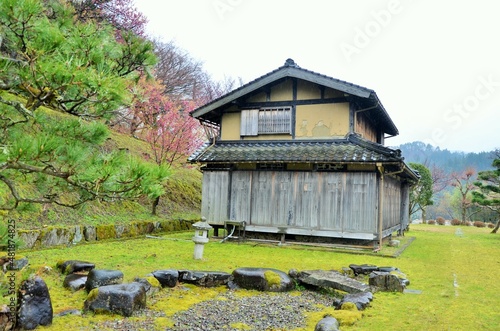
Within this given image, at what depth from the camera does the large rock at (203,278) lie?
630 cm

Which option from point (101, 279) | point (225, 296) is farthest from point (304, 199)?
point (101, 279)

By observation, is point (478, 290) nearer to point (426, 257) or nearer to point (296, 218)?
point (426, 257)

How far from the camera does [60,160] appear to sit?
3.47 metres

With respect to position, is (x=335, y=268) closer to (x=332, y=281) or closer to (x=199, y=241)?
(x=332, y=281)

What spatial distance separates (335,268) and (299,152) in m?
4.57

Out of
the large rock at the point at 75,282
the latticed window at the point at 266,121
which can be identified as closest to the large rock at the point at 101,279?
the large rock at the point at 75,282

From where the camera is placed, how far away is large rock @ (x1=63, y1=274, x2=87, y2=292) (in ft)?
18.0

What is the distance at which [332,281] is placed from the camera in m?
6.16

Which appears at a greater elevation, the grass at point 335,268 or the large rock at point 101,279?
the large rock at point 101,279

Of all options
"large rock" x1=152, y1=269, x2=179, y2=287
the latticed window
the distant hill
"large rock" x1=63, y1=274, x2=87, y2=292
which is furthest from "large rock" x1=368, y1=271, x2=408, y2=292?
the distant hill

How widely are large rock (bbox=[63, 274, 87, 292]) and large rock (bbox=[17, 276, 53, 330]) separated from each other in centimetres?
140

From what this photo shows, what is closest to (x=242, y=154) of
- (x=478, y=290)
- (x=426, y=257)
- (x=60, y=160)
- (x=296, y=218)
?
(x=296, y=218)

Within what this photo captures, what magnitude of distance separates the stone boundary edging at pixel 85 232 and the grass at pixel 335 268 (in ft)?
1.68

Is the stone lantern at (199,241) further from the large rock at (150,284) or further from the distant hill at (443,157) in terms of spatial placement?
the distant hill at (443,157)
